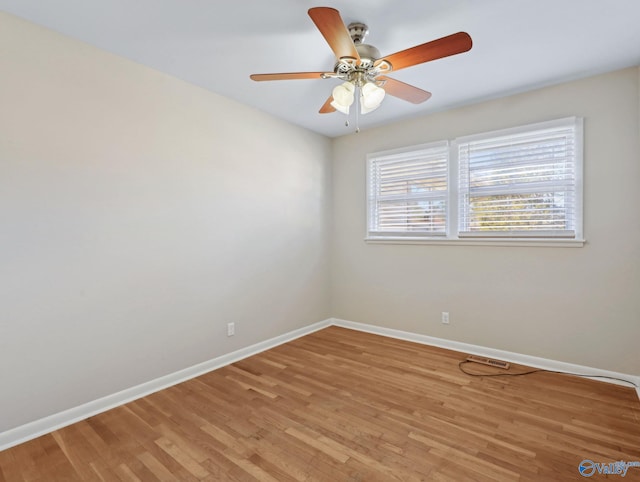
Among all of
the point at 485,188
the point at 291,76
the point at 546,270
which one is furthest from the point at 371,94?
the point at 546,270

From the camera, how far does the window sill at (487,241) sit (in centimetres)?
286

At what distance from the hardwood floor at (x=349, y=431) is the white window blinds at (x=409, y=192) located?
157 cm

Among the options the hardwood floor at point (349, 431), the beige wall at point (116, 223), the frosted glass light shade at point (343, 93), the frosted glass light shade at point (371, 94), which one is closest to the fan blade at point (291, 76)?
the frosted glass light shade at point (343, 93)

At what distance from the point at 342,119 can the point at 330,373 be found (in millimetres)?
2662

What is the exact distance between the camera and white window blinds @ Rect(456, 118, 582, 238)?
286 centimetres

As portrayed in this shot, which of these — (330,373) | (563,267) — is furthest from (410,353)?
(563,267)

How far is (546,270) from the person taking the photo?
9.75 feet

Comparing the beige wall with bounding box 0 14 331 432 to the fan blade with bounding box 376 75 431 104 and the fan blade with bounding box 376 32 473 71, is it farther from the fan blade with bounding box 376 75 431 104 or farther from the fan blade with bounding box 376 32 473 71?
the fan blade with bounding box 376 32 473 71

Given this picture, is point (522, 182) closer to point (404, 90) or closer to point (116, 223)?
point (404, 90)

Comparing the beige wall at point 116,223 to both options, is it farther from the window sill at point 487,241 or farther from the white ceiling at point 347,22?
the window sill at point 487,241

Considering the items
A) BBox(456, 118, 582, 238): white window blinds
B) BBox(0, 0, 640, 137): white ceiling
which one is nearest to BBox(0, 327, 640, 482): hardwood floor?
BBox(456, 118, 582, 238): white window blinds

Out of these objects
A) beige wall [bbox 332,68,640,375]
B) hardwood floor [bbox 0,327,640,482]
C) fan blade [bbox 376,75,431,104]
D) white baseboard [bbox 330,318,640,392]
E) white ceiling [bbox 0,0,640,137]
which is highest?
white ceiling [bbox 0,0,640,137]

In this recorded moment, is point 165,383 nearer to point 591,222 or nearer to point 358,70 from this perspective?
point 358,70

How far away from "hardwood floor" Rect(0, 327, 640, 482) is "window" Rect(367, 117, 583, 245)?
1.34m
